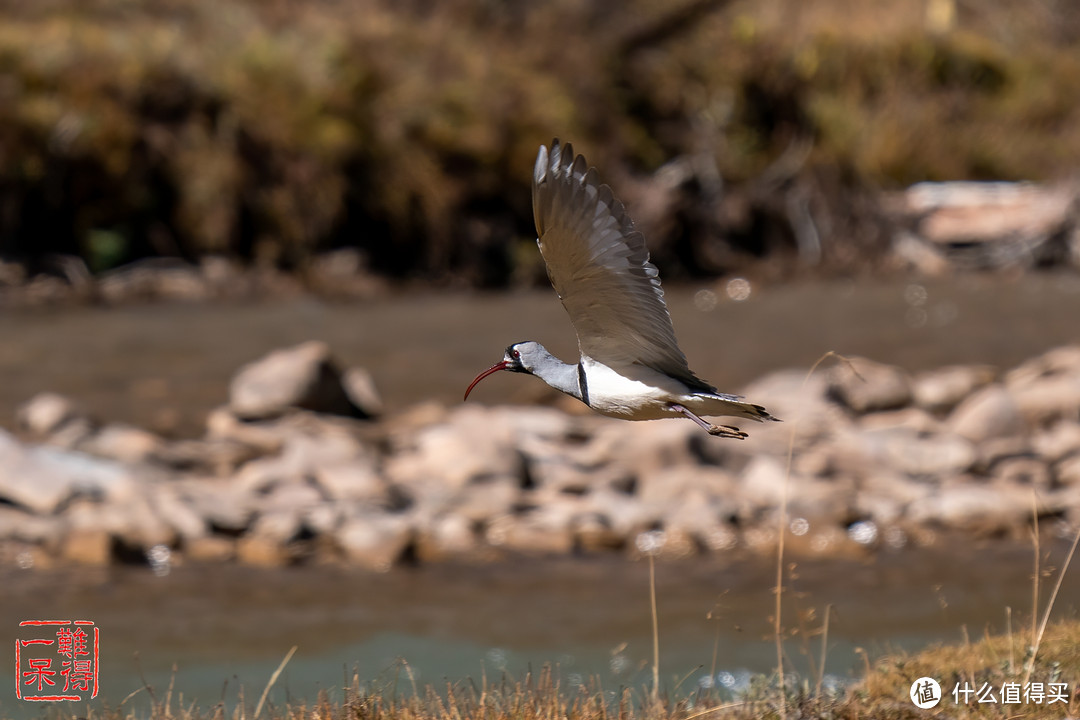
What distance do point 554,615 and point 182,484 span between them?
2.76 m

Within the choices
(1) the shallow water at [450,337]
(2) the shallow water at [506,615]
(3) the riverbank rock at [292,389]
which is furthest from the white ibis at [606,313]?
(1) the shallow water at [450,337]

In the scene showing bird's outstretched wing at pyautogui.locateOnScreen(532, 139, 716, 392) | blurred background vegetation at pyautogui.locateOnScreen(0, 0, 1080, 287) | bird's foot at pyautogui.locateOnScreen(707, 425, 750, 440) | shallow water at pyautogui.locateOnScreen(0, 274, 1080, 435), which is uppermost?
blurred background vegetation at pyautogui.locateOnScreen(0, 0, 1080, 287)

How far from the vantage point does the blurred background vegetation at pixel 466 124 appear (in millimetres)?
15750

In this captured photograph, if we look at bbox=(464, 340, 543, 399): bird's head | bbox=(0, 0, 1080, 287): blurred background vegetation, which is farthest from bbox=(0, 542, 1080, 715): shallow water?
bbox=(0, 0, 1080, 287): blurred background vegetation

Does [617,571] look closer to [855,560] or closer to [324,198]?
[855,560]

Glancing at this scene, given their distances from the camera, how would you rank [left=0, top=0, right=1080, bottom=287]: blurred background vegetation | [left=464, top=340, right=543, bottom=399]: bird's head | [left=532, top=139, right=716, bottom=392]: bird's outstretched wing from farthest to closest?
[left=0, top=0, right=1080, bottom=287]: blurred background vegetation → [left=464, top=340, right=543, bottom=399]: bird's head → [left=532, top=139, right=716, bottom=392]: bird's outstretched wing

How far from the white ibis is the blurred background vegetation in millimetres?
12756

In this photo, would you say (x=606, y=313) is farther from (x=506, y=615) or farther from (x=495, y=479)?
(x=495, y=479)

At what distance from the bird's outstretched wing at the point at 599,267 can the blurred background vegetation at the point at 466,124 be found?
41.9ft

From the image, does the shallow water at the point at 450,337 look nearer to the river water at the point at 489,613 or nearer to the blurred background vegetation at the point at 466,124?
the river water at the point at 489,613

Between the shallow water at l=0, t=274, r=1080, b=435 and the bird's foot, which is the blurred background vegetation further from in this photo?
the bird's foot

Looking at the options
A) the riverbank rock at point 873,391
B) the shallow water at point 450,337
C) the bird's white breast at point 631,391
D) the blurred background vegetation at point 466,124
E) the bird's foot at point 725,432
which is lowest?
the bird's foot at point 725,432

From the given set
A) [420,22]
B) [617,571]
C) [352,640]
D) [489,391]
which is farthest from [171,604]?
[420,22]

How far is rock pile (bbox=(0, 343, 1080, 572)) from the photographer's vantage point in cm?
748
